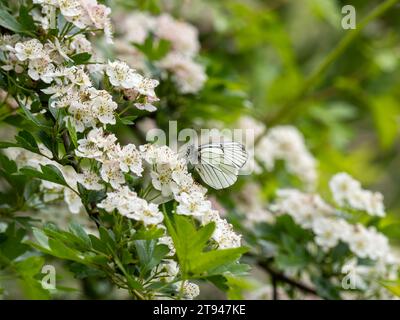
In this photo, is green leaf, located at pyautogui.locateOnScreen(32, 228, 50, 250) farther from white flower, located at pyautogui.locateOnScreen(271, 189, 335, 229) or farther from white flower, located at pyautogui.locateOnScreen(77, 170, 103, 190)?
white flower, located at pyautogui.locateOnScreen(271, 189, 335, 229)

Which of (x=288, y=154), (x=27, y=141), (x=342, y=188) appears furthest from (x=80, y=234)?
(x=288, y=154)

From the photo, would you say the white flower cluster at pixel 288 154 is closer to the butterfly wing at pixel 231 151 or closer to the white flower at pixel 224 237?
the butterfly wing at pixel 231 151

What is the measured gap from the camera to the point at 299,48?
3072 millimetres

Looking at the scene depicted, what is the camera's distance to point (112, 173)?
3.23 ft

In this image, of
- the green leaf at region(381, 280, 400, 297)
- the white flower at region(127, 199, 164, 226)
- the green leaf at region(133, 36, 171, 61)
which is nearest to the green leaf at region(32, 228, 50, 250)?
the white flower at region(127, 199, 164, 226)

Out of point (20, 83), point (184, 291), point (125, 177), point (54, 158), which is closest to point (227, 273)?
point (184, 291)

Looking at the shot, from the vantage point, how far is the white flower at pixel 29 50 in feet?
3.41

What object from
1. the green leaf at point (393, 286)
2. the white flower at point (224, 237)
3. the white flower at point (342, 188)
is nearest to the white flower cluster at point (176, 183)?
the white flower at point (224, 237)

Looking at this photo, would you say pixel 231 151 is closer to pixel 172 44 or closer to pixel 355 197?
pixel 355 197

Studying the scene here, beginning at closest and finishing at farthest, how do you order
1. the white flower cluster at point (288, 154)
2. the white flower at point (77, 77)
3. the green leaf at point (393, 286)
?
the white flower at point (77, 77), the green leaf at point (393, 286), the white flower cluster at point (288, 154)

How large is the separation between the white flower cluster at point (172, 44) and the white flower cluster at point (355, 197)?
15.6 inches

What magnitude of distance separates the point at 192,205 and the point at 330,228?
530mm

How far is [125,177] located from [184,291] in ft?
0.63

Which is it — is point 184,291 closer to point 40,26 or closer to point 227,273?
point 227,273
